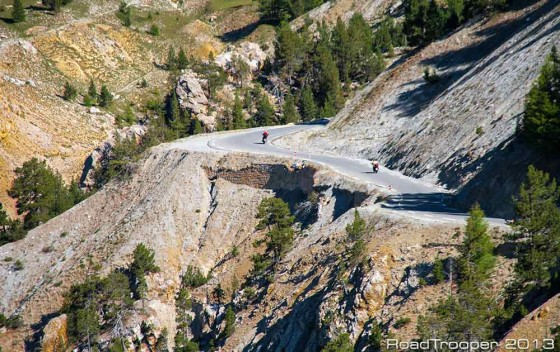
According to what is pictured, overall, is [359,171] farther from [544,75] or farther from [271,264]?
[544,75]

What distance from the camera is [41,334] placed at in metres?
54.0

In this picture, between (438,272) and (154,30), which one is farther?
(154,30)

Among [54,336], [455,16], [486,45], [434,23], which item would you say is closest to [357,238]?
[54,336]

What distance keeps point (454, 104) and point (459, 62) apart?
12593 millimetres

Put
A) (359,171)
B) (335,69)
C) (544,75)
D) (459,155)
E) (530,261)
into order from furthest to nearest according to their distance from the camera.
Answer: (335,69) → (359,171) → (459,155) → (544,75) → (530,261)

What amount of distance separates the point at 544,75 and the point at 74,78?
298ft

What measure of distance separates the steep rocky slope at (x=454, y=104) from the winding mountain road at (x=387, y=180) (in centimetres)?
163

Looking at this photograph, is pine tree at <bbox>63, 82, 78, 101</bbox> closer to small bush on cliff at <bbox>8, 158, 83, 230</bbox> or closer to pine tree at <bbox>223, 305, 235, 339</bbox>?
small bush on cliff at <bbox>8, 158, 83, 230</bbox>

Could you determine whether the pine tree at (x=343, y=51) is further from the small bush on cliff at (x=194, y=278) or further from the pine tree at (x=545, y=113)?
the pine tree at (x=545, y=113)

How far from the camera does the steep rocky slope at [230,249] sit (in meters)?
33.3

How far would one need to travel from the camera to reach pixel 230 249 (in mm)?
57375

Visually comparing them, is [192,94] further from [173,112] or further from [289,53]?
[289,53]

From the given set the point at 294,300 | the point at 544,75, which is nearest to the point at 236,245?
Result: the point at 294,300

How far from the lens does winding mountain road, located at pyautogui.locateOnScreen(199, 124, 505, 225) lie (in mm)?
39747
